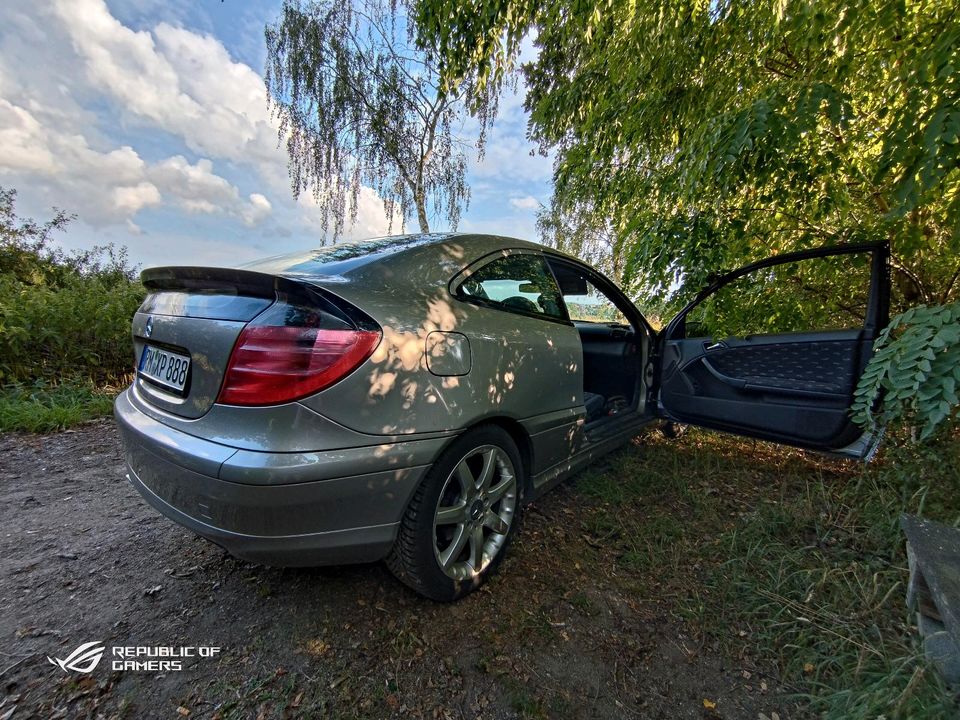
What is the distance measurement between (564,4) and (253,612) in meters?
3.71

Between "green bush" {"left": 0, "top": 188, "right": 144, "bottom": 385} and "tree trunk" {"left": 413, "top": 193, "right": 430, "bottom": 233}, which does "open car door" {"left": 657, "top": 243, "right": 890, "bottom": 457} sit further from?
"tree trunk" {"left": 413, "top": 193, "right": 430, "bottom": 233}

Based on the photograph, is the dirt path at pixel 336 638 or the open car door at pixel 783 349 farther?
the open car door at pixel 783 349

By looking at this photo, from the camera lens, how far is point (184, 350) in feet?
4.83

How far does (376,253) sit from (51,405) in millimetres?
4048

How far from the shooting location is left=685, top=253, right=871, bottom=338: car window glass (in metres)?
2.74

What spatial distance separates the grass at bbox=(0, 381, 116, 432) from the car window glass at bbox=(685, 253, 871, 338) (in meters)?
5.22

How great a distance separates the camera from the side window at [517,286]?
1.90m

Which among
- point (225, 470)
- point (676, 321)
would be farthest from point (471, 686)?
point (676, 321)

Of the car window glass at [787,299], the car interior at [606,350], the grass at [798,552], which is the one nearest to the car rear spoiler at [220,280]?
the car interior at [606,350]

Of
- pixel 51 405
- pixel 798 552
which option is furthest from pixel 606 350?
pixel 51 405

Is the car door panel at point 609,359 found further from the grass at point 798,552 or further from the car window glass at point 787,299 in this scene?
the grass at point 798,552

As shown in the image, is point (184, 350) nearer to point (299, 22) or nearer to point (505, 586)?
point (505, 586)

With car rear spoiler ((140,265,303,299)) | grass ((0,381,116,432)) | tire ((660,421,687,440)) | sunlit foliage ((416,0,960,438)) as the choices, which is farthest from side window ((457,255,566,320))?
grass ((0,381,116,432))

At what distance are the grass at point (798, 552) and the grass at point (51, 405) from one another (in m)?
4.36
